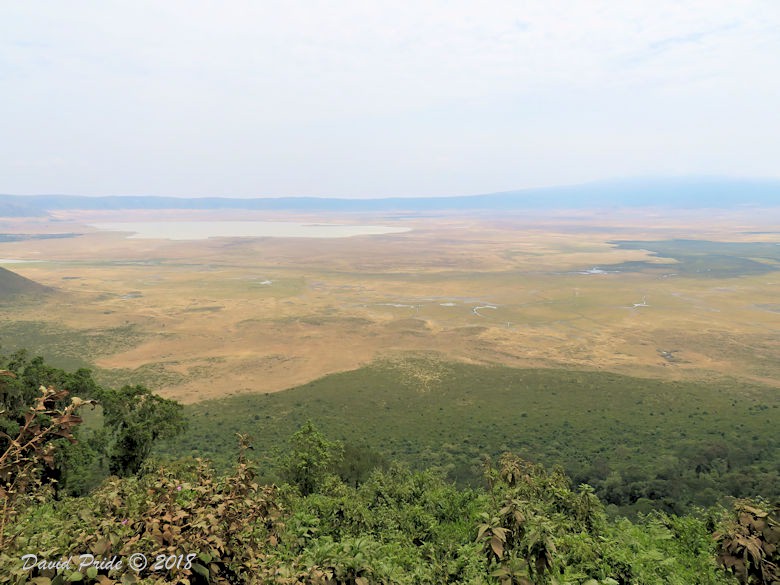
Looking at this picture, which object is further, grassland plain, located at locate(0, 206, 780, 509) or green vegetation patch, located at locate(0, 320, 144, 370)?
green vegetation patch, located at locate(0, 320, 144, 370)

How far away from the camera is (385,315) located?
76.3 meters

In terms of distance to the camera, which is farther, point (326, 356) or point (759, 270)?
point (759, 270)

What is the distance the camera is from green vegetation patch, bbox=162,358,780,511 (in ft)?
89.2

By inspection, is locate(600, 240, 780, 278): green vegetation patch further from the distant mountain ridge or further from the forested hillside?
the distant mountain ridge

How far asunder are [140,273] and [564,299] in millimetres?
103379

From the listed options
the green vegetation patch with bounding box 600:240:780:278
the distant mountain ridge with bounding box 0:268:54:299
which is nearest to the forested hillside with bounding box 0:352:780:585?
the distant mountain ridge with bounding box 0:268:54:299

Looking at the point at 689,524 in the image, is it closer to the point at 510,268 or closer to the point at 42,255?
the point at 510,268

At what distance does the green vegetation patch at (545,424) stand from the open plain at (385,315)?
152 inches

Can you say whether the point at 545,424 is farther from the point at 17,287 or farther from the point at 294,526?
the point at 17,287

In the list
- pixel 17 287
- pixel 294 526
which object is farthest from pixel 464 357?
pixel 17 287

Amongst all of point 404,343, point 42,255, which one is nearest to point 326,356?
point 404,343

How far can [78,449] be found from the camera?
2195 centimetres

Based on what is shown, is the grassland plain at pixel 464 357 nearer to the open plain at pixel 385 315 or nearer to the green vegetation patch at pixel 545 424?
the green vegetation patch at pixel 545 424

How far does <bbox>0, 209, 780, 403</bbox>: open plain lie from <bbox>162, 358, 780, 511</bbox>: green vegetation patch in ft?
12.7
